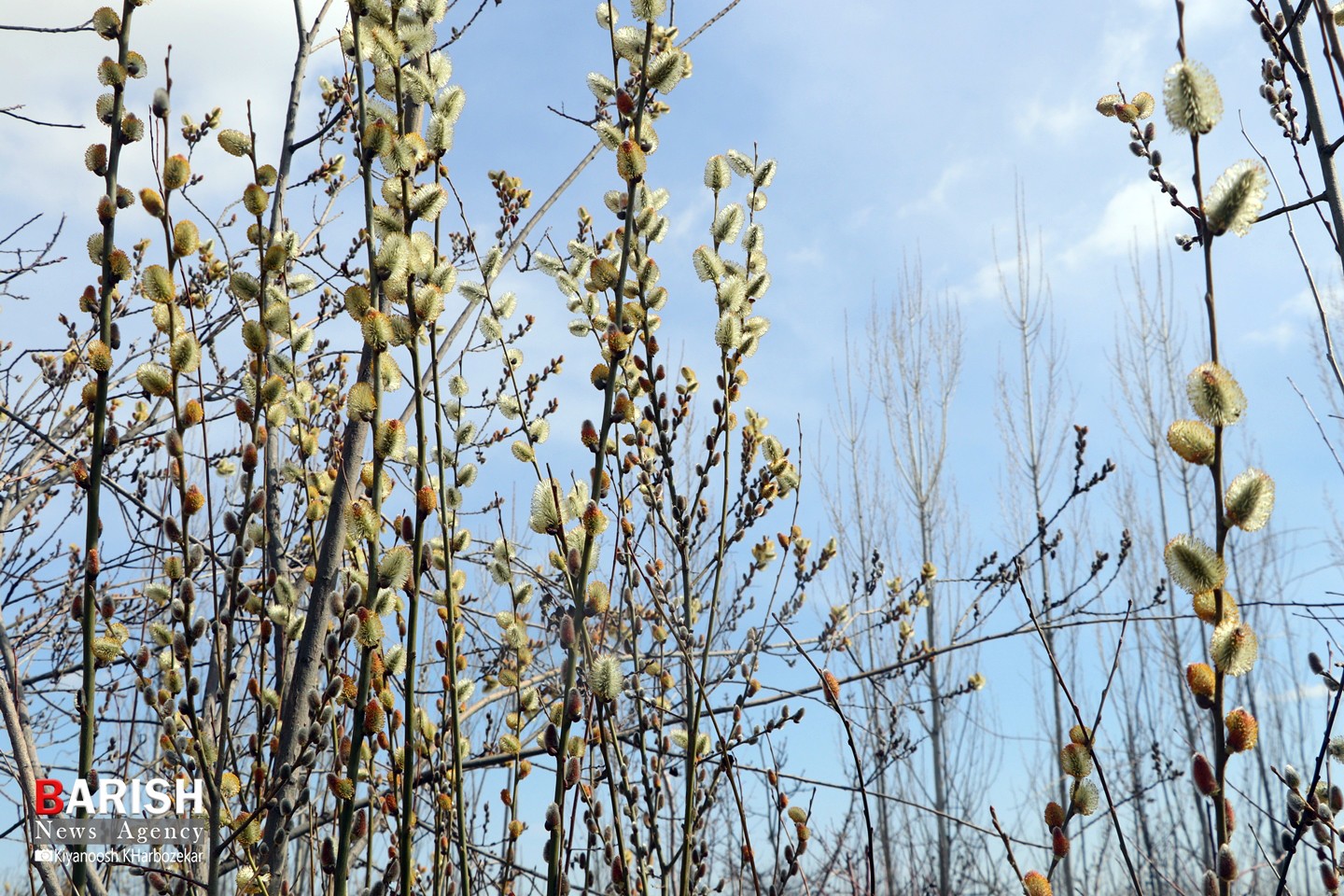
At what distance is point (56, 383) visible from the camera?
3.08m

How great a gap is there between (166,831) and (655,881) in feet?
2.10

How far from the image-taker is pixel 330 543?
2.10 metres

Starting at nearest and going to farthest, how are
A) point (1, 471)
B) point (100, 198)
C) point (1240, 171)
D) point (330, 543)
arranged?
point (1240, 171)
point (100, 198)
point (330, 543)
point (1, 471)

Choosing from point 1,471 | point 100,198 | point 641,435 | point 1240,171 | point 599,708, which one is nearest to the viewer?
point 1240,171

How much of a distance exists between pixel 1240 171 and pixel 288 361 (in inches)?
43.3

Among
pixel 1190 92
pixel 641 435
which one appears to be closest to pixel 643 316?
pixel 641 435

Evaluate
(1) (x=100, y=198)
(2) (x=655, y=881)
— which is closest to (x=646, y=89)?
(1) (x=100, y=198)

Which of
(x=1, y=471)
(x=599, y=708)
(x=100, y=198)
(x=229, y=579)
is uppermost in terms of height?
(x=1, y=471)

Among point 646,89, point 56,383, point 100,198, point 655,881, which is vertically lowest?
point 655,881

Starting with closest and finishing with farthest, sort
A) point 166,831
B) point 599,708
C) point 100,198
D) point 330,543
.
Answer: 1. point 599,708
2. point 100,198
3. point 166,831
4. point 330,543

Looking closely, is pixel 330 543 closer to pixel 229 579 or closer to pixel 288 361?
pixel 288 361

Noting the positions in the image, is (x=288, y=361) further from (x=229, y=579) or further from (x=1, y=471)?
(x=1, y=471)

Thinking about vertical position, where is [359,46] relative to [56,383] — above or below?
below

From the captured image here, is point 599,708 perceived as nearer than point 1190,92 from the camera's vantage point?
No
